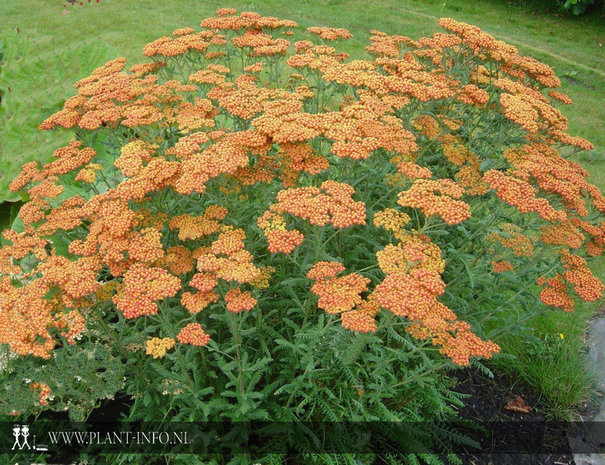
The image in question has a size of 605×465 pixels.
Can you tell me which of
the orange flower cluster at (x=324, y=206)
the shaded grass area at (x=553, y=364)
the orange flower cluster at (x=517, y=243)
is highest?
the orange flower cluster at (x=324, y=206)

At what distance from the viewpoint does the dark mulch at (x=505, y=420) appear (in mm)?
3789

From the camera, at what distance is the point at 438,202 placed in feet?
9.22

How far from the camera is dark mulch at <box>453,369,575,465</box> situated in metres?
3.79

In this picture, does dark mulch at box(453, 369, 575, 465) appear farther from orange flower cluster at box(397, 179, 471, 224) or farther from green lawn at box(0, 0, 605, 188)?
green lawn at box(0, 0, 605, 188)

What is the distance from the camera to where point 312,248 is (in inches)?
122

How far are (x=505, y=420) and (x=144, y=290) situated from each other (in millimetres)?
3342

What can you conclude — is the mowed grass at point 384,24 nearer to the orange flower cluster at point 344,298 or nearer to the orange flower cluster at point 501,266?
the orange flower cluster at point 501,266

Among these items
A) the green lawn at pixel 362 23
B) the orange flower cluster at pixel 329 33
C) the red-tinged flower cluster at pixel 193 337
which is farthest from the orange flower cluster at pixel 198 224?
the green lawn at pixel 362 23

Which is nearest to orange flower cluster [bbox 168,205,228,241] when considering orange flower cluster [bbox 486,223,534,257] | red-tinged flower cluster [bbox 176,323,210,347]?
red-tinged flower cluster [bbox 176,323,210,347]

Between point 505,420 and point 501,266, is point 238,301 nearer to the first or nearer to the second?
point 501,266

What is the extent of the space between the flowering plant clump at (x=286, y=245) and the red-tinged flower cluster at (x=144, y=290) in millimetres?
13

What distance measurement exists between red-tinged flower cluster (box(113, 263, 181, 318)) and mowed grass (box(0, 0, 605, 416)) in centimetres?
609

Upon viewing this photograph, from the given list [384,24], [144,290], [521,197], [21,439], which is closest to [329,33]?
[521,197]

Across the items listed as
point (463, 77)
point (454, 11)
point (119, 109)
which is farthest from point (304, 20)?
point (119, 109)
